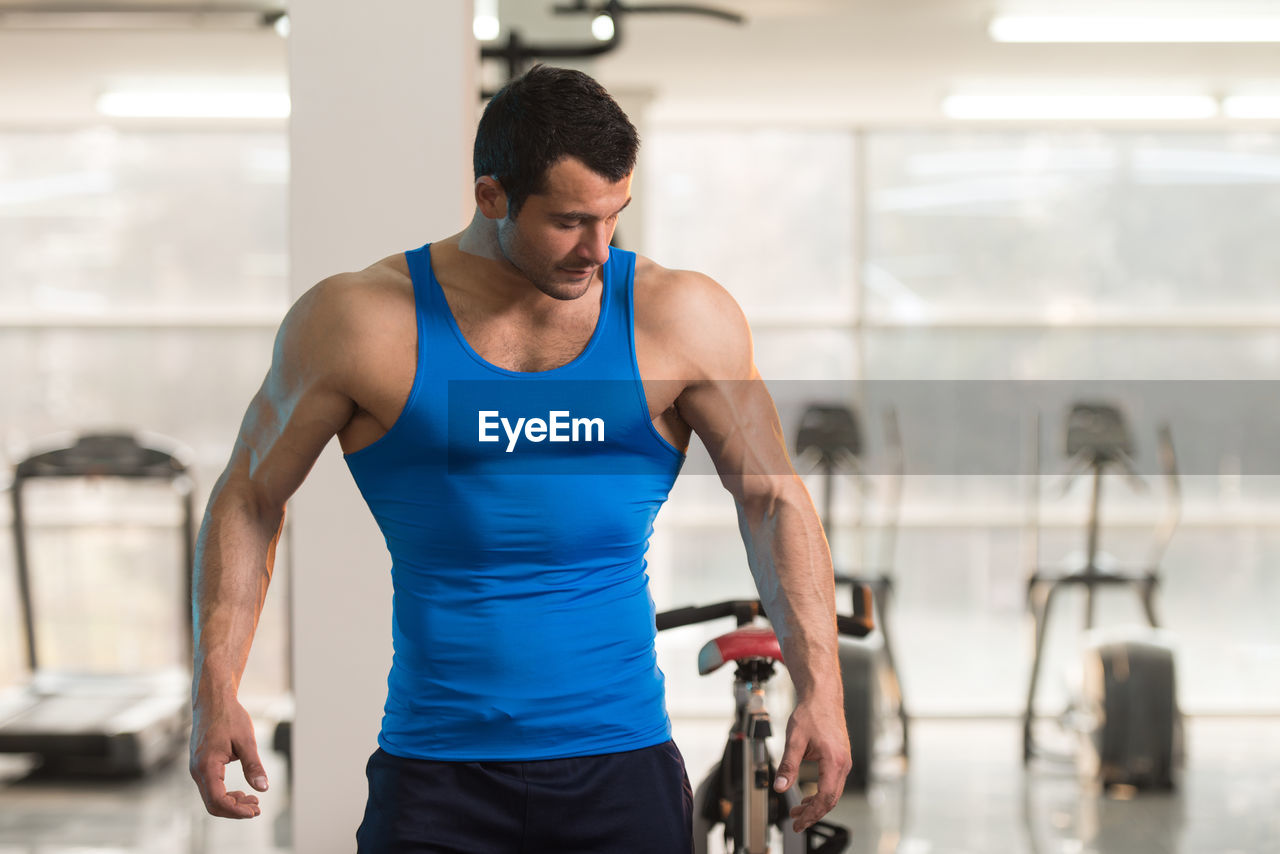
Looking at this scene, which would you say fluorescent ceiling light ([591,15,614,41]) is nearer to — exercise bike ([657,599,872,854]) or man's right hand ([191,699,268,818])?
exercise bike ([657,599,872,854])

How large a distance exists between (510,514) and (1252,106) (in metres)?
4.94

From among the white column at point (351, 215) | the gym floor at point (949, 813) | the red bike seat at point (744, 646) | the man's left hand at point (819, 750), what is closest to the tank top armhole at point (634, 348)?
the man's left hand at point (819, 750)

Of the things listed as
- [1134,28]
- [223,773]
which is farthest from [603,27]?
[223,773]

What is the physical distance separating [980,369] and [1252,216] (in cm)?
142

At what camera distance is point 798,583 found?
1399 millimetres

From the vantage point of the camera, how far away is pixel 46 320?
5.28 m

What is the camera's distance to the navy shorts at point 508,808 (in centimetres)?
132

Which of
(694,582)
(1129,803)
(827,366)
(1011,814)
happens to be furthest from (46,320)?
(1129,803)

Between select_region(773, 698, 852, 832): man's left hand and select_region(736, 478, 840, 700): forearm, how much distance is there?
0.03 meters

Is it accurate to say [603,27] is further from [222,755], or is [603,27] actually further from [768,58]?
[222,755]

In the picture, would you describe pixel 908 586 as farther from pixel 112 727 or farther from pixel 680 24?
pixel 112 727

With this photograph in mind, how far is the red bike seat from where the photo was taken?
206cm

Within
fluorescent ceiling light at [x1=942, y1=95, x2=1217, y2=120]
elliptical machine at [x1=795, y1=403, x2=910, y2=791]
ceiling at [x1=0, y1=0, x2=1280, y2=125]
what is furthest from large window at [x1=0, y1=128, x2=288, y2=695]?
fluorescent ceiling light at [x1=942, y1=95, x2=1217, y2=120]

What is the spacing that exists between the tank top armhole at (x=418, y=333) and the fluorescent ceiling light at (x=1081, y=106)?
4.06 m
